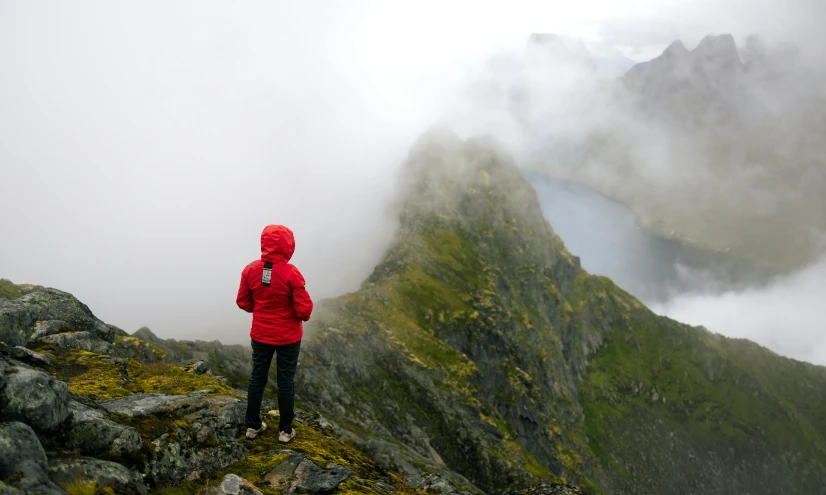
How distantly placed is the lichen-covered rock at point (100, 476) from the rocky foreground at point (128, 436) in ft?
0.07

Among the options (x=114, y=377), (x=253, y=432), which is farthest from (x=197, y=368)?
(x=253, y=432)

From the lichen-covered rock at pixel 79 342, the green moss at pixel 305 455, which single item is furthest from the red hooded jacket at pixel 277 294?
the lichen-covered rock at pixel 79 342

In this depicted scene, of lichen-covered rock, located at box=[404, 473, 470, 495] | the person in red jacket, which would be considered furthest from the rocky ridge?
lichen-covered rock, located at box=[404, 473, 470, 495]

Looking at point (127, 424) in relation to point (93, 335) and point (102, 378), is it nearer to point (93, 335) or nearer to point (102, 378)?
point (102, 378)

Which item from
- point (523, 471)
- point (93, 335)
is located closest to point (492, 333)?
point (523, 471)

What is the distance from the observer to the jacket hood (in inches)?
514

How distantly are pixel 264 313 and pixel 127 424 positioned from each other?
14.1ft

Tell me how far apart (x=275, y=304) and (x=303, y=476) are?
16.2ft

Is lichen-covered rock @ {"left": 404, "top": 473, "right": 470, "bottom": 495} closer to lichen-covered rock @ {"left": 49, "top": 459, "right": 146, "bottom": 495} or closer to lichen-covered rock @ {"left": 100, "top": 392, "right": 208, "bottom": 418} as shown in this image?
lichen-covered rock @ {"left": 100, "top": 392, "right": 208, "bottom": 418}

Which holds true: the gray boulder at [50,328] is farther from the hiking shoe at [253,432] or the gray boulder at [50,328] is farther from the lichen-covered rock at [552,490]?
the lichen-covered rock at [552,490]

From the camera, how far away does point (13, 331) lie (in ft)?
53.7

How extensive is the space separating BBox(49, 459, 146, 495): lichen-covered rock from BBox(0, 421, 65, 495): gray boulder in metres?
0.34

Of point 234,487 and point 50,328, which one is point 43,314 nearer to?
point 50,328

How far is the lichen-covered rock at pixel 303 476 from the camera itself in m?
12.1
